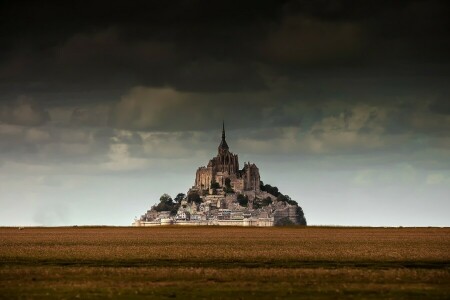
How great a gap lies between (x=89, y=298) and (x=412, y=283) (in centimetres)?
1504

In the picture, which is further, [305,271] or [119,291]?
[305,271]

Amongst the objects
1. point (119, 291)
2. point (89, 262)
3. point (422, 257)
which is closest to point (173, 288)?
point (119, 291)

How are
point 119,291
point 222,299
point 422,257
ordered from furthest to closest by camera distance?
point 422,257 → point 119,291 → point 222,299

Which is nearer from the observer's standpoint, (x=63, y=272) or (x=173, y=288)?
(x=173, y=288)

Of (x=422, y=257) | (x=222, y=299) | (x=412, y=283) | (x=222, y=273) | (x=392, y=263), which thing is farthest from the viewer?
(x=422, y=257)

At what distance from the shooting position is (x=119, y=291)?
125 ft

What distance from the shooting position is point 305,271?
48000 millimetres

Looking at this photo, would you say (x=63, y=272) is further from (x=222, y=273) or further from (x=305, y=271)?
(x=305, y=271)

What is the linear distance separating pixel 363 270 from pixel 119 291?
53.2 ft

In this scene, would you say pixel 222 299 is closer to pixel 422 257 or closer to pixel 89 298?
pixel 89 298

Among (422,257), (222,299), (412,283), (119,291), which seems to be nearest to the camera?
(222,299)

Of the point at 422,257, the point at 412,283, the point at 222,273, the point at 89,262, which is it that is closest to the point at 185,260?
the point at 89,262

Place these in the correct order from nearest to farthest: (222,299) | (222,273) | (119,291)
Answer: (222,299) < (119,291) < (222,273)

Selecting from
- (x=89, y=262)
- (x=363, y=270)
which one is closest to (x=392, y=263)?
(x=363, y=270)
